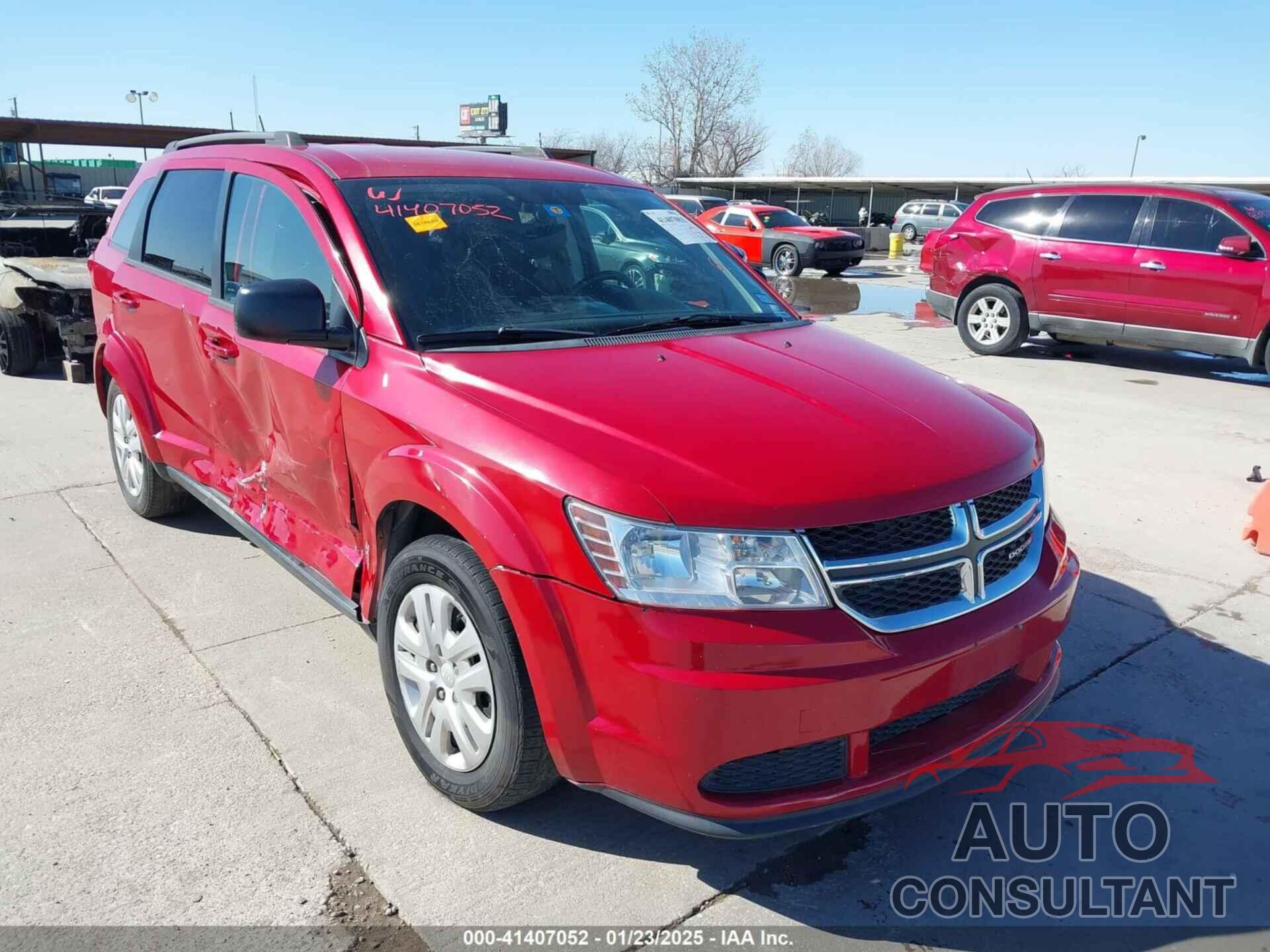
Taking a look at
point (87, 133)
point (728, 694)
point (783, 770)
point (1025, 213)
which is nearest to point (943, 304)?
point (1025, 213)

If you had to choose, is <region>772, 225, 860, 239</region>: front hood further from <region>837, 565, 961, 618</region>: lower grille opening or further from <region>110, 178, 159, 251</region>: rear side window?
<region>837, 565, 961, 618</region>: lower grille opening

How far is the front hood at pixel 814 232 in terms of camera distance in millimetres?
23125

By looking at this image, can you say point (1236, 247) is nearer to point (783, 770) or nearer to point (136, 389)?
point (783, 770)

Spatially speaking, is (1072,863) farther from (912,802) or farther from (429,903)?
(429,903)

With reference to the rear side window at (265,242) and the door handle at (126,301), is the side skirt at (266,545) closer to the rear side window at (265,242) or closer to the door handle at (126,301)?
the door handle at (126,301)

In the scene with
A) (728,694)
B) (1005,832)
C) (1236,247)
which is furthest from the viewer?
(1236,247)

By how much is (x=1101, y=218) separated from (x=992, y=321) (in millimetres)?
1530

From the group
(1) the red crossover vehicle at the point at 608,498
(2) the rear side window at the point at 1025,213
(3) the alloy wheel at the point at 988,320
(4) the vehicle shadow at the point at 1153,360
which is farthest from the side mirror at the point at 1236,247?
(1) the red crossover vehicle at the point at 608,498

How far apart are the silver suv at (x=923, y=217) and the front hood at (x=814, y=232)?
17.7 meters

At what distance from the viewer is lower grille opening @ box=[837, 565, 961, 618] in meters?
2.33

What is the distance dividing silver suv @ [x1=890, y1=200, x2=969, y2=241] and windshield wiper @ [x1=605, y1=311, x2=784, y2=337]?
127ft

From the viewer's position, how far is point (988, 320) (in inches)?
438

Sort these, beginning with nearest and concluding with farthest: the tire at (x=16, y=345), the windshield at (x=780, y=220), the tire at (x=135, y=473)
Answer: the tire at (x=135, y=473), the tire at (x=16, y=345), the windshield at (x=780, y=220)

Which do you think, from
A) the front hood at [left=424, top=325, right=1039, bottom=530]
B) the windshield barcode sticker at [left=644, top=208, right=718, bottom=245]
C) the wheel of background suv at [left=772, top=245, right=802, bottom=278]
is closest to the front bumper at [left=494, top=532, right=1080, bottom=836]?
the front hood at [left=424, top=325, right=1039, bottom=530]
